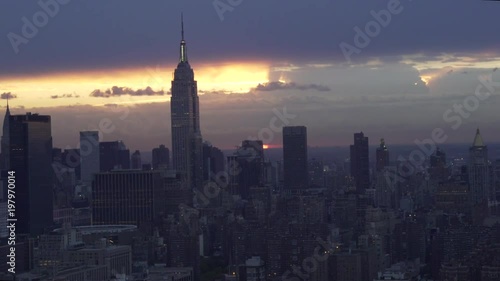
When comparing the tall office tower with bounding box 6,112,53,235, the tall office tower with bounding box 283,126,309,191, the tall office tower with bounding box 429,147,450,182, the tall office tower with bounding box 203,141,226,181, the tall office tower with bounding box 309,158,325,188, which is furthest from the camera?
the tall office tower with bounding box 203,141,226,181

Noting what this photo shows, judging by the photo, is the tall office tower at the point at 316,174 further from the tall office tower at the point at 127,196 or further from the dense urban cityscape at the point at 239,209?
the tall office tower at the point at 127,196

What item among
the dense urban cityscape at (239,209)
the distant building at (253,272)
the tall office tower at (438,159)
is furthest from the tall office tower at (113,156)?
the distant building at (253,272)

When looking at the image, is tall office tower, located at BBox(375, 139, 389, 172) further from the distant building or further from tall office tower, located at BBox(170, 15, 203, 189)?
the distant building

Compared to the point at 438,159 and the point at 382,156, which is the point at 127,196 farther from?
the point at 438,159

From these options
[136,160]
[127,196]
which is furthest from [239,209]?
[136,160]

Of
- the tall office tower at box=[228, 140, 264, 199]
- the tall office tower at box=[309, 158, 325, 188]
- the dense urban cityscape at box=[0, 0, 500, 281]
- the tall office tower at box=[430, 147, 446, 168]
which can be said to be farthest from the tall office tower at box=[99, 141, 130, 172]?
the tall office tower at box=[430, 147, 446, 168]

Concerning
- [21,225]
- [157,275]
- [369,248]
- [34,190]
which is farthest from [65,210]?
[369,248]

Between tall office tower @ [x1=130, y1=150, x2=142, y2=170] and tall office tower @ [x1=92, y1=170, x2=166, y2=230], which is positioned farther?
tall office tower @ [x1=130, y1=150, x2=142, y2=170]
